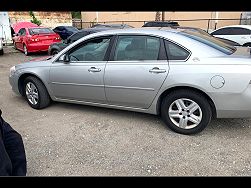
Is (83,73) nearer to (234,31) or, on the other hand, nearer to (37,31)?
(234,31)

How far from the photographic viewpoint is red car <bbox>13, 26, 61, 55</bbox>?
11.1 meters

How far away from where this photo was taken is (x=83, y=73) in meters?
3.91

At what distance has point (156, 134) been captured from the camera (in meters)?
3.47

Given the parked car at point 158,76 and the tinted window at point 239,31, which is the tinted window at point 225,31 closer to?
the tinted window at point 239,31

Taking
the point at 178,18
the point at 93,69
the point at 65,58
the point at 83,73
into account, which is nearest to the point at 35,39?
the point at 65,58

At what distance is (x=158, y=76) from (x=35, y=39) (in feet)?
30.8

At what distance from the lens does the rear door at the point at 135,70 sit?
342 centimetres

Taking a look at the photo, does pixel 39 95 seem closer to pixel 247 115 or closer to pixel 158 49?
pixel 158 49

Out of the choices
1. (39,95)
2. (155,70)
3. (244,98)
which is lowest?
(39,95)

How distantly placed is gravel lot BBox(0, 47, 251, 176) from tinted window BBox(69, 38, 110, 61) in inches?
39.7

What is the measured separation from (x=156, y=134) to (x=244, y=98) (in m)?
1.28

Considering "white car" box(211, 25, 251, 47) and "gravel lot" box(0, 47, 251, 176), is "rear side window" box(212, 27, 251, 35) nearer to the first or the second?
"white car" box(211, 25, 251, 47)
